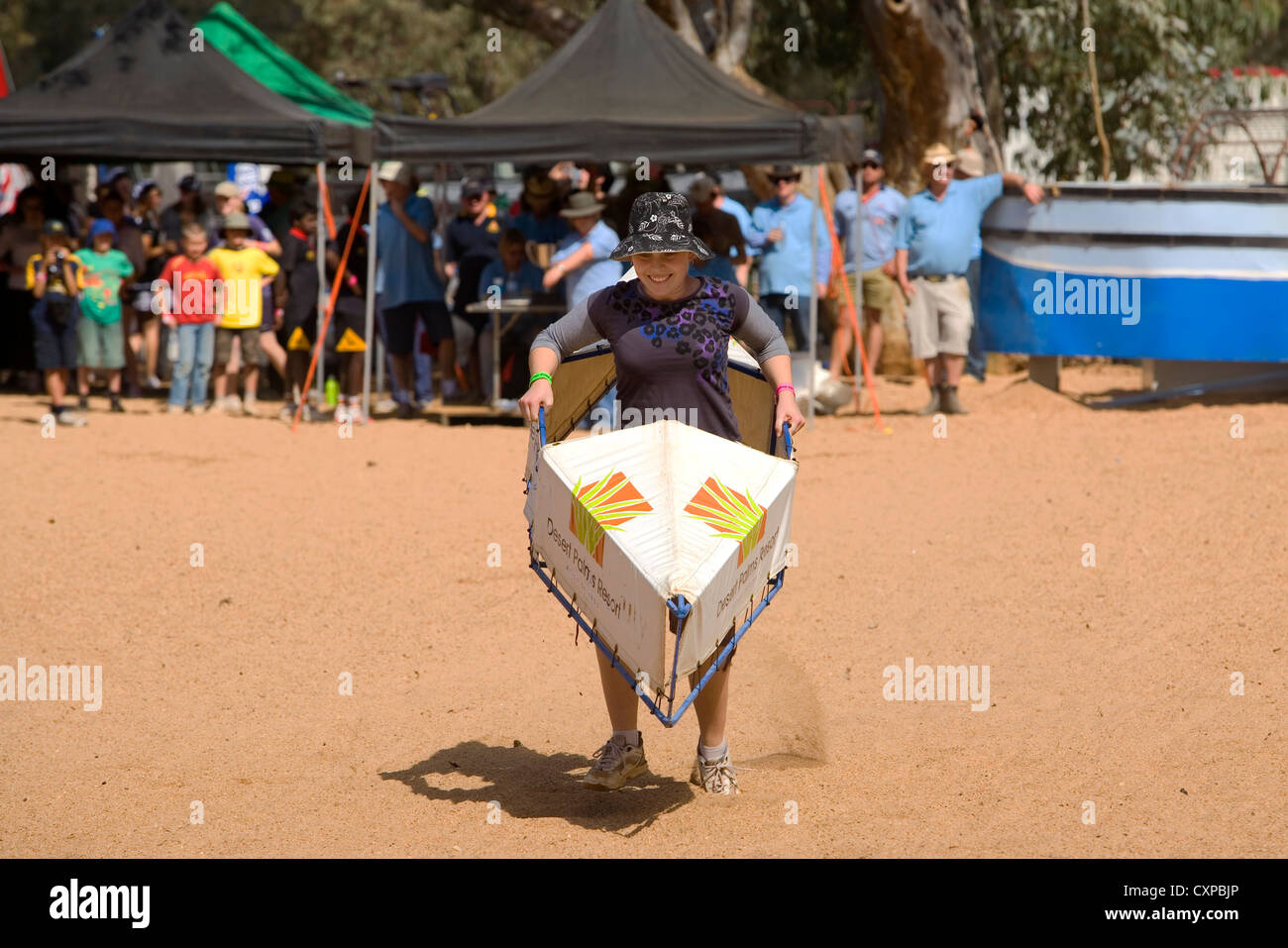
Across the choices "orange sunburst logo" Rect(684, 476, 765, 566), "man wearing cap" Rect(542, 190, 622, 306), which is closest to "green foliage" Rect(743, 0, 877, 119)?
"man wearing cap" Rect(542, 190, 622, 306)

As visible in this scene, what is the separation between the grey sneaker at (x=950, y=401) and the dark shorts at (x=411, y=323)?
4.43 metres

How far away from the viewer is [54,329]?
1363 centimetres

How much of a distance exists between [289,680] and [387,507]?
3.29m

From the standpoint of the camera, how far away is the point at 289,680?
682 centimetres

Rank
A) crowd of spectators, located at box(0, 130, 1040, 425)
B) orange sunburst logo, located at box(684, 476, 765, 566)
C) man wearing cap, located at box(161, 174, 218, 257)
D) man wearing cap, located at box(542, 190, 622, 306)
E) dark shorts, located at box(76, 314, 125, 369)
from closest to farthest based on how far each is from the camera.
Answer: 1. orange sunburst logo, located at box(684, 476, 765, 566)
2. man wearing cap, located at box(542, 190, 622, 306)
3. crowd of spectators, located at box(0, 130, 1040, 425)
4. dark shorts, located at box(76, 314, 125, 369)
5. man wearing cap, located at box(161, 174, 218, 257)

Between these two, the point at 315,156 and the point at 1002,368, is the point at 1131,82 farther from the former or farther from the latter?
the point at 315,156

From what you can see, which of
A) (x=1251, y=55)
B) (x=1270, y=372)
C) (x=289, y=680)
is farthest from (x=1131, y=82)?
(x=1251, y=55)

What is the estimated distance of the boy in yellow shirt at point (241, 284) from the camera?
14.2 meters

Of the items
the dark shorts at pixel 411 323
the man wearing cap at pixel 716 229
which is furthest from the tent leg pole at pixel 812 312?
the dark shorts at pixel 411 323

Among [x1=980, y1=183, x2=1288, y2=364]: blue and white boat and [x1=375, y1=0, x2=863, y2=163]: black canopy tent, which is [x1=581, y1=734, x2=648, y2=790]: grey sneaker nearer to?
[x1=375, y1=0, x2=863, y2=163]: black canopy tent

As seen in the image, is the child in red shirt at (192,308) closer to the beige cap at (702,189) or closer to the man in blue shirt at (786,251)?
the beige cap at (702,189)

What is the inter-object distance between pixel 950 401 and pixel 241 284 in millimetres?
6223

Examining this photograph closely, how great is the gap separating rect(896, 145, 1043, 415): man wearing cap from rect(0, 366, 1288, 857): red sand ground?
150cm

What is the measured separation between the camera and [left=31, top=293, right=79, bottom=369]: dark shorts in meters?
13.6
